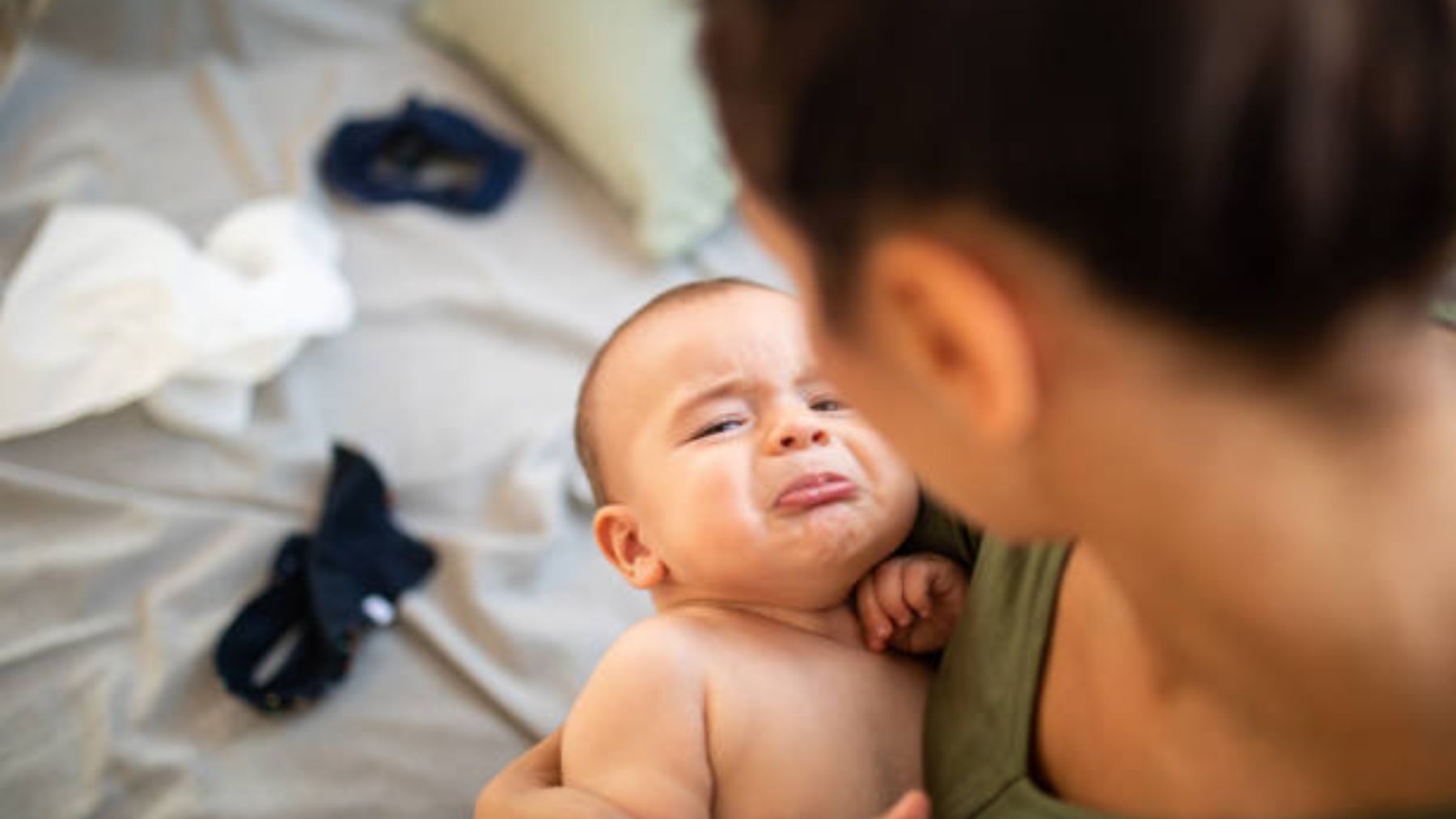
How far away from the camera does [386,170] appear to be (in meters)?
1.91

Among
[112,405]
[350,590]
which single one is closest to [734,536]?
[350,590]

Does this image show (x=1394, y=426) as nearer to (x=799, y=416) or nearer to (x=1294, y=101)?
(x=1294, y=101)

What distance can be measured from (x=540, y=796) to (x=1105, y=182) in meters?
0.65

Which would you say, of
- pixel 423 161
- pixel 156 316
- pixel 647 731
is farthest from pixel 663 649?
pixel 423 161

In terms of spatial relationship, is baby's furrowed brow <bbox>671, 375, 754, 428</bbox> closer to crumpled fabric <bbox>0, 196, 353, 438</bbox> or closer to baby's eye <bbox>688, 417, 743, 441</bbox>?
baby's eye <bbox>688, 417, 743, 441</bbox>

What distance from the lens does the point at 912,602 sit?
3.30 ft

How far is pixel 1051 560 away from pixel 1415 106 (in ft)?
1.33

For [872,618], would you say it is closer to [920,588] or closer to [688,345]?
[920,588]

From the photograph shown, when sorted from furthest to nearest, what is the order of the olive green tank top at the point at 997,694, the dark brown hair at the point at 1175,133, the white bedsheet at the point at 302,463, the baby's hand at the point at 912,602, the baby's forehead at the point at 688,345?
the white bedsheet at the point at 302,463 → the baby's forehead at the point at 688,345 → the baby's hand at the point at 912,602 → the olive green tank top at the point at 997,694 → the dark brown hair at the point at 1175,133

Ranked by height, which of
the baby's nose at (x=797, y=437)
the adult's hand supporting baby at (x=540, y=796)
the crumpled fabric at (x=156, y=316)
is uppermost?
the baby's nose at (x=797, y=437)

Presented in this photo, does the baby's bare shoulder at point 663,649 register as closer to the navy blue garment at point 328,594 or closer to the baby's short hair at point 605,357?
the baby's short hair at point 605,357

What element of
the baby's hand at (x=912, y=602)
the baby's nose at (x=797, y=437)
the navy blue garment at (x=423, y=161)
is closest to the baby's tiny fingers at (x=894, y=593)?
the baby's hand at (x=912, y=602)

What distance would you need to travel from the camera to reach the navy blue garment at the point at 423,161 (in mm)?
1852

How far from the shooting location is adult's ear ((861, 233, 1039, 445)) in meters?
0.51
